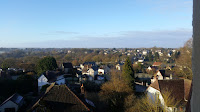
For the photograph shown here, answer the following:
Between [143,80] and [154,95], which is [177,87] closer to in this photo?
[154,95]

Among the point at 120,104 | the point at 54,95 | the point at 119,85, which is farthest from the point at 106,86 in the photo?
the point at 54,95

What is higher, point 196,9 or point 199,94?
point 196,9

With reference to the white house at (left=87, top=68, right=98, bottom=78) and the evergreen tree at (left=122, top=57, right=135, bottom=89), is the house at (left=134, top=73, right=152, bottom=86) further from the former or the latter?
the white house at (left=87, top=68, right=98, bottom=78)

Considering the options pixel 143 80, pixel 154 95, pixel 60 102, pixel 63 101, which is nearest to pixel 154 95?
pixel 154 95

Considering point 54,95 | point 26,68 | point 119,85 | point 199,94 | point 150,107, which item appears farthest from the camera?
point 26,68

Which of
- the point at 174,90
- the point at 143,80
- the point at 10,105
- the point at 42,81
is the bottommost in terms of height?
the point at 143,80

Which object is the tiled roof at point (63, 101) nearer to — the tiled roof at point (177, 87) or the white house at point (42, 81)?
the tiled roof at point (177, 87)

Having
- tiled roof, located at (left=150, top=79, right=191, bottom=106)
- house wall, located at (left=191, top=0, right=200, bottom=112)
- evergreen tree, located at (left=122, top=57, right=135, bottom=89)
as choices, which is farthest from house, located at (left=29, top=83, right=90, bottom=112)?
evergreen tree, located at (left=122, top=57, right=135, bottom=89)

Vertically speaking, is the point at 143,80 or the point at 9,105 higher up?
the point at 9,105

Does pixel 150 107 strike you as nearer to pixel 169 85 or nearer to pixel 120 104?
pixel 120 104
